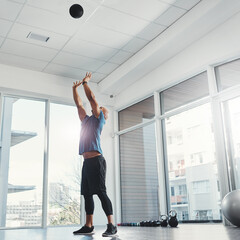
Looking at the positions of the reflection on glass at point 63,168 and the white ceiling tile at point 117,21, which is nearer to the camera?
the white ceiling tile at point 117,21

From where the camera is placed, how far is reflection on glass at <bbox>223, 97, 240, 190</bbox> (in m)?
4.05

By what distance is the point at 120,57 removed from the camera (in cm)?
557

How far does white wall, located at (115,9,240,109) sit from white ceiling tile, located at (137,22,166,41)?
0.47 m

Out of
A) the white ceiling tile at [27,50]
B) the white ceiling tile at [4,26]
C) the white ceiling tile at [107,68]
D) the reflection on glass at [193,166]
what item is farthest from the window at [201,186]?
the white ceiling tile at [4,26]

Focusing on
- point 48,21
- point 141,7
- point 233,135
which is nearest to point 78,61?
point 48,21

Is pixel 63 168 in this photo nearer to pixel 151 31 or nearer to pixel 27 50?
pixel 27 50

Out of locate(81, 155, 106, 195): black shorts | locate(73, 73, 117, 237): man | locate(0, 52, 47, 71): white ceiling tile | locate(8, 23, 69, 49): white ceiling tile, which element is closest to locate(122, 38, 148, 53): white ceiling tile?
locate(8, 23, 69, 49): white ceiling tile

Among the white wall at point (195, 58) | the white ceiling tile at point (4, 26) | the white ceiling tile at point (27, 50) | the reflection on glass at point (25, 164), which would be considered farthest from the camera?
the reflection on glass at point (25, 164)

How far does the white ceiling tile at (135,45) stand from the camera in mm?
5077

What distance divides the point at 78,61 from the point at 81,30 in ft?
3.11

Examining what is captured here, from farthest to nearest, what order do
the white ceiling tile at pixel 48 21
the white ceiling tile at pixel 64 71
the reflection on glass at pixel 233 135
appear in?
the white ceiling tile at pixel 64 71, the white ceiling tile at pixel 48 21, the reflection on glass at pixel 233 135

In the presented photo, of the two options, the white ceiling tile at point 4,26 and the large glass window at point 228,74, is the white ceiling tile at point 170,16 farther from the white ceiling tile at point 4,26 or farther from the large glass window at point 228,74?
the white ceiling tile at point 4,26

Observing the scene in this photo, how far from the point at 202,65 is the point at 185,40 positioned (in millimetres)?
434

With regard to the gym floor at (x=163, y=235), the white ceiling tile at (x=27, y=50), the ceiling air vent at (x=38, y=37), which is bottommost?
the gym floor at (x=163, y=235)
